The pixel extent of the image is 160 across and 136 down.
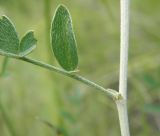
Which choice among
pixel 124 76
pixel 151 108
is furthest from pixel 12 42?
pixel 151 108

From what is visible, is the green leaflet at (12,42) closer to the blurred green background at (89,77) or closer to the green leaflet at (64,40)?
the green leaflet at (64,40)

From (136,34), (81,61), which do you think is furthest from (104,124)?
(136,34)

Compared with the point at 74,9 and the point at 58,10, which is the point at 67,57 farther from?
the point at 74,9

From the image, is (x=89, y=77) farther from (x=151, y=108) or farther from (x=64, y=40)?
(x=64, y=40)

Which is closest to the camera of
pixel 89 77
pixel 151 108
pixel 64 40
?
pixel 64 40

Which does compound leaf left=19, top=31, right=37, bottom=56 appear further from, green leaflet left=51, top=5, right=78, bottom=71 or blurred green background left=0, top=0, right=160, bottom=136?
blurred green background left=0, top=0, right=160, bottom=136

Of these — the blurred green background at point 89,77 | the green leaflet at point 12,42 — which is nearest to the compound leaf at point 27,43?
the green leaflet at point 12,42

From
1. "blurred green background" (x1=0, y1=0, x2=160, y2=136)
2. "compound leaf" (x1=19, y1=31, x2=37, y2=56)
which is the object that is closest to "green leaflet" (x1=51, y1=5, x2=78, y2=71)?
"compound leaf" (x1=19, y1=31, x2=37, y2=56)
